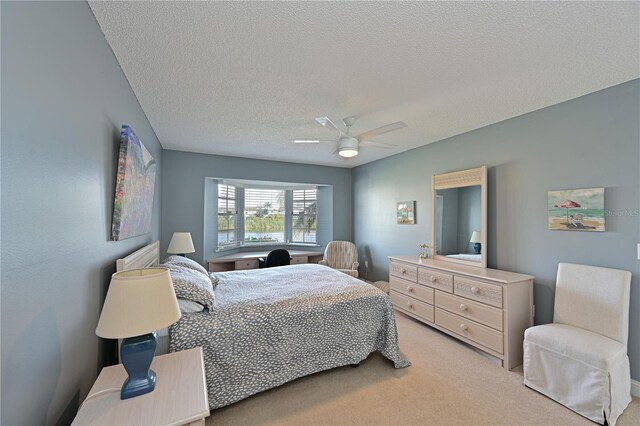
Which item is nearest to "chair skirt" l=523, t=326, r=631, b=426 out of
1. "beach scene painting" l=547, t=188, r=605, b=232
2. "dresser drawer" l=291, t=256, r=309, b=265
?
"beach scene painting" l=547, t=188, r=605, b=232

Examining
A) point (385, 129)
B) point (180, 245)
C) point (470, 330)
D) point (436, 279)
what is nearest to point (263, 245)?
point (180, 245)

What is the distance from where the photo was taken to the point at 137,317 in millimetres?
1121

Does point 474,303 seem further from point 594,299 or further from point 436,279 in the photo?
point 594,299

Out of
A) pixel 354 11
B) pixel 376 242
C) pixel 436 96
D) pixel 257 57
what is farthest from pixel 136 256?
pixel 376 242

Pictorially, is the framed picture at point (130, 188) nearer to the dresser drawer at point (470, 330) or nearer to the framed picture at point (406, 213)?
the dresser drawer at point (470, 330)

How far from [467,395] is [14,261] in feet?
9.59

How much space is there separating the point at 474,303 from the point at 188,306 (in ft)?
9.23

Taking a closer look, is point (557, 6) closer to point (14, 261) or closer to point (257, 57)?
point (257, 57)

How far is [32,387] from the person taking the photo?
3.07 ft

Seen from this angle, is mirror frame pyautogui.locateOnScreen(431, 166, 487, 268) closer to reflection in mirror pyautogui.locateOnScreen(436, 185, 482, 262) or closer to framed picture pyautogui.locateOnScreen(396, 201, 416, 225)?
reflection in mirror pyautogui.locateOnScreen(436, 185, 482, 262)

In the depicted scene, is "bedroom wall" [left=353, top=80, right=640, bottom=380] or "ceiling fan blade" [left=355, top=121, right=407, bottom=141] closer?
"bedroom wall" [left=353, top=80, right=640, bottom=380]

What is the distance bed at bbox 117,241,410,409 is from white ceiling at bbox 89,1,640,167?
6.07 feet

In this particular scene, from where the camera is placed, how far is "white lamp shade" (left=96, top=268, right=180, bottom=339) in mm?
1092

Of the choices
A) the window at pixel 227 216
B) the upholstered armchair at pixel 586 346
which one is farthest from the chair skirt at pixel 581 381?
the window at pixel 227 216
